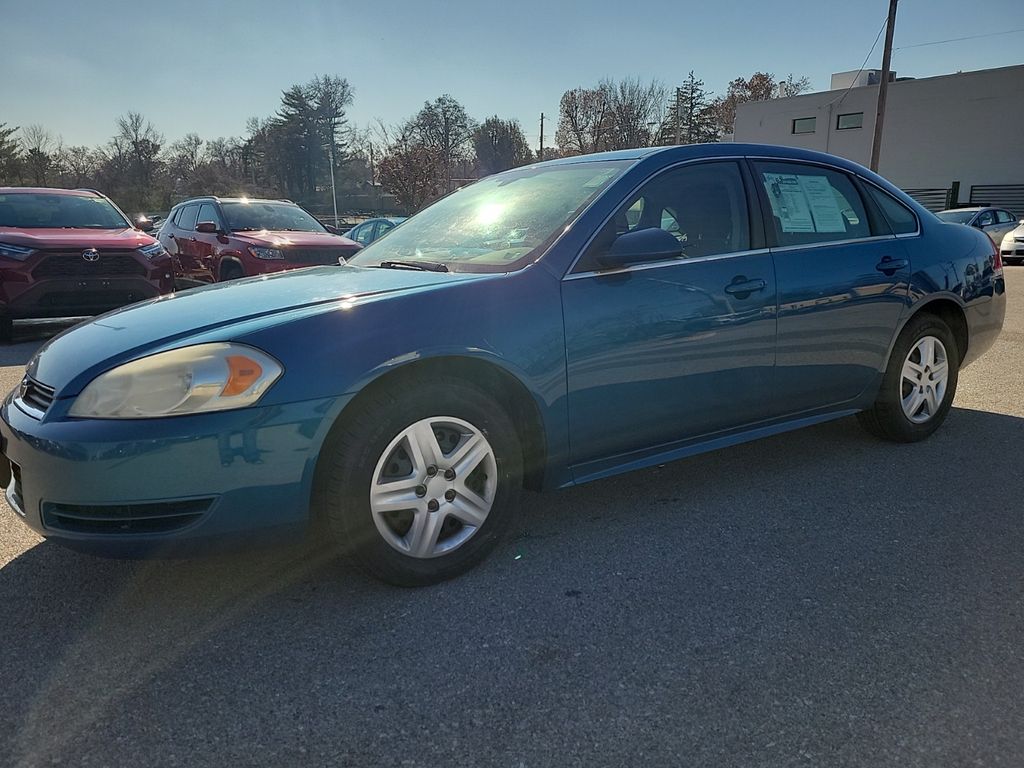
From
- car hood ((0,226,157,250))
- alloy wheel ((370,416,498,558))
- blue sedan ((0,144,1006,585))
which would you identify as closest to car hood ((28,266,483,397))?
blue sedan ((0,144,1006,585))

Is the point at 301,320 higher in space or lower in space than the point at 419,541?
higher

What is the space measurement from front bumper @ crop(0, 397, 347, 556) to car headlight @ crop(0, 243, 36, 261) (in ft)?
20.6

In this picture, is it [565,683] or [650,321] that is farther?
[650,321]

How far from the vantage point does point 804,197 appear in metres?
3.74

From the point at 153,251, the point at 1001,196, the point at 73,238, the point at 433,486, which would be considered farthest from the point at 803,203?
the point at 1001,196

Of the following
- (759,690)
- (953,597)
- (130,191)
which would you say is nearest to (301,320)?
(759,690)

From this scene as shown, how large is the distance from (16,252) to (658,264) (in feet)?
23.4

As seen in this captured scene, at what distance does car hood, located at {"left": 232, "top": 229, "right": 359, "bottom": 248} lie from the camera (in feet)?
29.7

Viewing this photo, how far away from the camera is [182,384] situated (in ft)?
7.46

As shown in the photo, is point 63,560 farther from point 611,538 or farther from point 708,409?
point 708,409

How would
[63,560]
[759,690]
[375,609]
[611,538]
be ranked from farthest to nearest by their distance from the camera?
[611,538], [63,560], [375,609], [759,690]

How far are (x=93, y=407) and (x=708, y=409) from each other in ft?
7.62

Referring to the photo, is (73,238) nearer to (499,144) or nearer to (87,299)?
(87,299)

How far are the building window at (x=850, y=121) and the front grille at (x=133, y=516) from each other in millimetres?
41674
